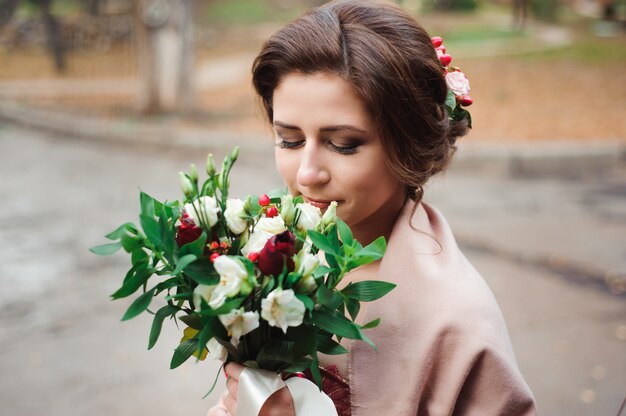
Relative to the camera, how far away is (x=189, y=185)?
1487 millimetres

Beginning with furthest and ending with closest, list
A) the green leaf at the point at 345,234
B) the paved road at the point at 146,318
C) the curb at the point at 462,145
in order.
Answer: the curb at the point at 462,145 < the paved road at the point at 146,318 < the green leaf at the point at 345,234

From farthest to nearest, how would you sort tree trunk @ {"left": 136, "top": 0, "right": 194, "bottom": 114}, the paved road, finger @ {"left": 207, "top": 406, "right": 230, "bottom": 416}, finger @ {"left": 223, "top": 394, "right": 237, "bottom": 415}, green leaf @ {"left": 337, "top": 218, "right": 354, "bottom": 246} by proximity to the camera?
tree trunk @ {"left": 136, "top": 0, "right": 194, "bottom": 114}, the paved road, finger @ {"left": 207, "top": 406, "right": 230, "bottom": 416}, finger @ {"left": 223, "top": 394, "right": 237, "bottom": 415}, green leaf @ {"left": 337, "top": 218, "right": 354, "bottom": 246}

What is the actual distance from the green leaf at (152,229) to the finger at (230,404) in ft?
1.49

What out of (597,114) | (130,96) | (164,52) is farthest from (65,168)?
(597,114)

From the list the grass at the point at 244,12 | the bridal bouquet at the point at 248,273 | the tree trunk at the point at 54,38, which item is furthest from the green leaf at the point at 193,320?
the grass at the point at 244,12

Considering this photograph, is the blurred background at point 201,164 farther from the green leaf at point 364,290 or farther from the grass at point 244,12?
the grass at point 244,12

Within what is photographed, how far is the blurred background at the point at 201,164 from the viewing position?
417 cm

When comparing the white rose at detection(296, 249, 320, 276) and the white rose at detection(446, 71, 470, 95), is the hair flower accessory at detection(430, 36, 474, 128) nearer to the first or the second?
the white rose at detection(446, 71, 470, 95)

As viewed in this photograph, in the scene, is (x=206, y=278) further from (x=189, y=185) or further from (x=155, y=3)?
(x=155, y=3)

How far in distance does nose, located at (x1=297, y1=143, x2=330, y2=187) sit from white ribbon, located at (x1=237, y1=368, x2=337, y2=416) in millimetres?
438

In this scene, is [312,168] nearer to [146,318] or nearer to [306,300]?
[306,300]

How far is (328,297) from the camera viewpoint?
1388mm

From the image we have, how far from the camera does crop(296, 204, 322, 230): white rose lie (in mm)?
1490

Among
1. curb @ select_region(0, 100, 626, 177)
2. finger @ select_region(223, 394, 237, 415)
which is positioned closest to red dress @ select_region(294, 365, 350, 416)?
finger @ select_region(223, 394, 237, 415)
